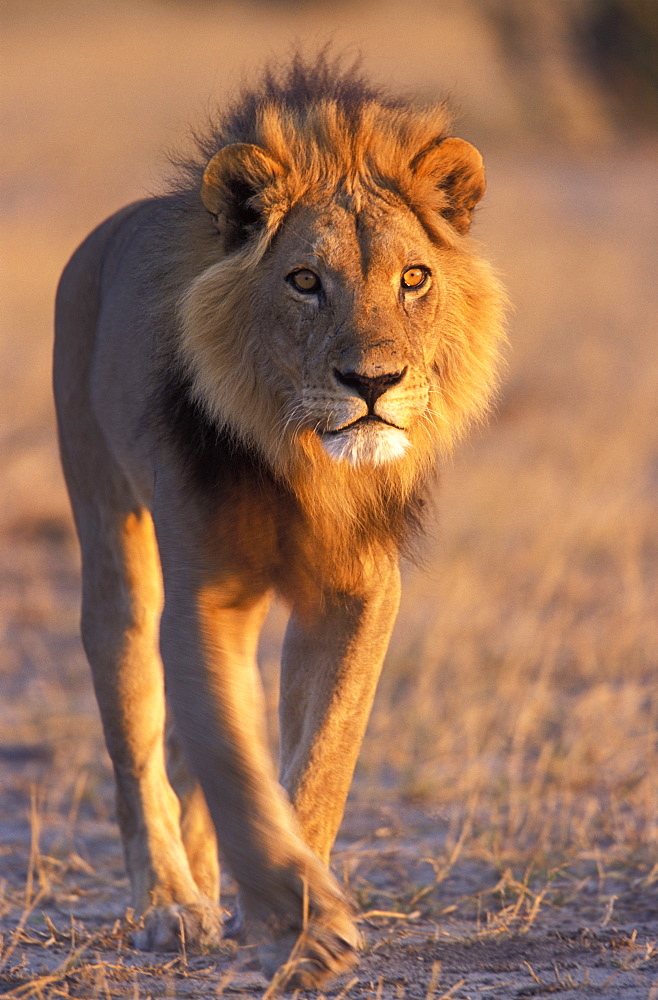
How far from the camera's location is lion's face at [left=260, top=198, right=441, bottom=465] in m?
→ 2.94

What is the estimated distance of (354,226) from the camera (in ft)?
10.2

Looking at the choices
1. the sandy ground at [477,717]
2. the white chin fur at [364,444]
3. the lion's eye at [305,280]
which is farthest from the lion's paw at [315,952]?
the lion's eye at [305,280]

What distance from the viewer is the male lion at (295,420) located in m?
2.91

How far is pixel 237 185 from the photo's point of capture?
3.19 metres

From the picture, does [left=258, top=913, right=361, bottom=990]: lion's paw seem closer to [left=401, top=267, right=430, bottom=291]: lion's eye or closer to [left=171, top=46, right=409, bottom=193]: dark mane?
[left=401, top=267, right=430, bottom=291]: lion's eye

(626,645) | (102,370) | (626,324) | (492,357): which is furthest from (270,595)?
(626,324)

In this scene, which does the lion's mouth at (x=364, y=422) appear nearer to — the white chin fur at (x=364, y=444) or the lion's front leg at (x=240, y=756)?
the white chin fur at (x=364, y=444)

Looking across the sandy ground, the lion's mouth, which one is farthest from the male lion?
the sandy ground

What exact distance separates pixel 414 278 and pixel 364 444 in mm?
444

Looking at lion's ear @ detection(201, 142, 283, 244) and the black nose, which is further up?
lion's ear @ detection(201, 142, 283, 244)

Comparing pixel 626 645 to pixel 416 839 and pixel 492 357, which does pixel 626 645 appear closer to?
pixel 416 839

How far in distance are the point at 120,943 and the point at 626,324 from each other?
12.0 m

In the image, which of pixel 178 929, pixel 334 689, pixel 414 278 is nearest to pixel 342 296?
pixel 414 278

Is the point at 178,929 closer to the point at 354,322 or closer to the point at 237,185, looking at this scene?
the point at 354,322
